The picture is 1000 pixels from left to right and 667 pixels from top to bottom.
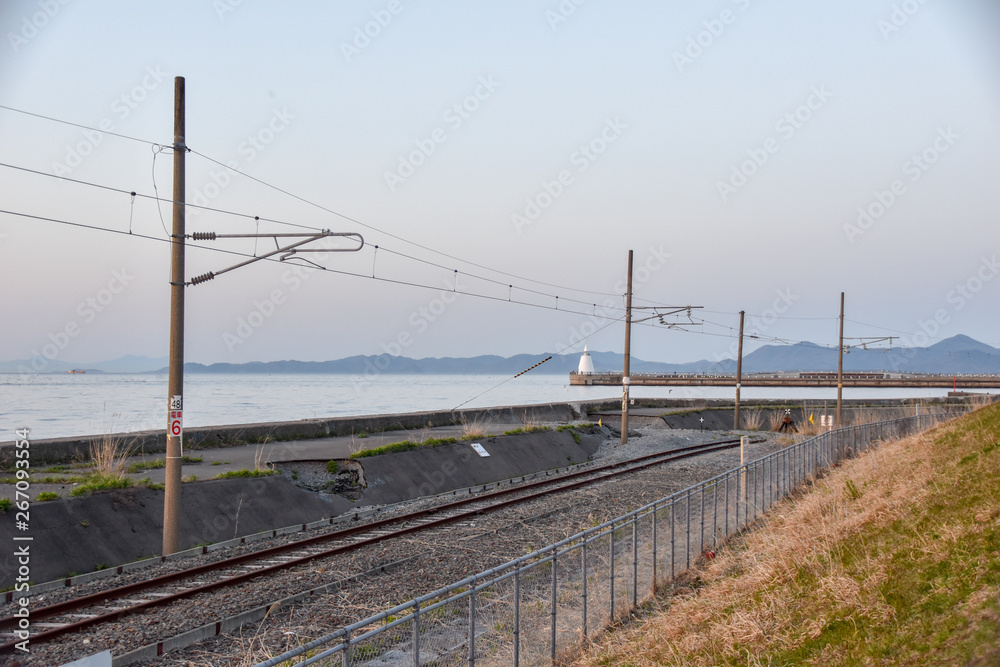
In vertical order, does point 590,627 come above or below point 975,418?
below

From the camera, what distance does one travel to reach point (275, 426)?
31000 mm

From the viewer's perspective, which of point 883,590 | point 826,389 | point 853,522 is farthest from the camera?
point 826,389

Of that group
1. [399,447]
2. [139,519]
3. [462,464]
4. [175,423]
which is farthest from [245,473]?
[462,464]

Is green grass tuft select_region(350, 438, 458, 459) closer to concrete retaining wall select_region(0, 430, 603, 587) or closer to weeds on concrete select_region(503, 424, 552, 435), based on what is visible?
concrete retaining wall select_region(0, 430, 603, 587)

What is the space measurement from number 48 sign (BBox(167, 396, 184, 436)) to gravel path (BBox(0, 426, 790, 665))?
8.45 ft

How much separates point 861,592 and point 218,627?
8215mm

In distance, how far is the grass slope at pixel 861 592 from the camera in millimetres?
7277

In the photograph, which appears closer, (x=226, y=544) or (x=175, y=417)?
(x=175, y=417)

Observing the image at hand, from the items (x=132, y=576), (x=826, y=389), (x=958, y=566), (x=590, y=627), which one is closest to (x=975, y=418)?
(x=958, y=566)

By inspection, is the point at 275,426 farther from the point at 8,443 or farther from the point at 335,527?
the point at 335,527

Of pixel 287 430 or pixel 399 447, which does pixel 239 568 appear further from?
pixel 287 430

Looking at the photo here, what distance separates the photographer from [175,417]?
15344 millimetres

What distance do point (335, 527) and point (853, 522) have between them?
37.6ft

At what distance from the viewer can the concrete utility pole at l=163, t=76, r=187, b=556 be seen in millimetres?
14977
